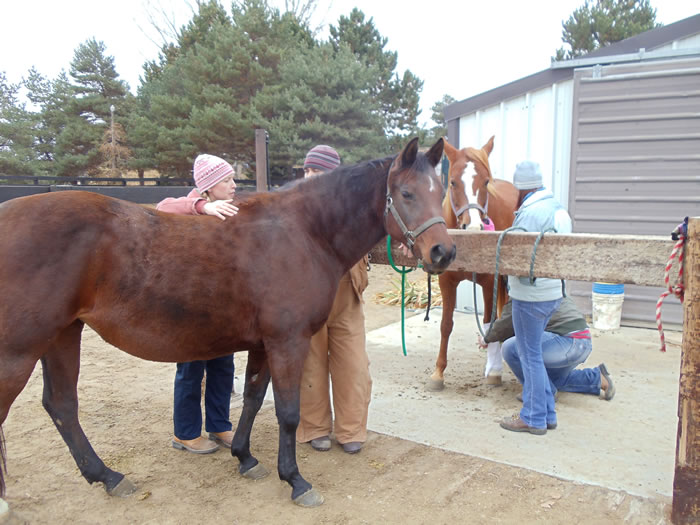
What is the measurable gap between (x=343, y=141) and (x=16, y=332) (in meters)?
17.2

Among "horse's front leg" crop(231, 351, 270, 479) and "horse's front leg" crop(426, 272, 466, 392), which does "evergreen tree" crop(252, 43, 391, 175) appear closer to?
"horse's front leg" crop(426, 272, 466, 392)

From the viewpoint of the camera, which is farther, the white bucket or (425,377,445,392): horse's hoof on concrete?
the white bucket

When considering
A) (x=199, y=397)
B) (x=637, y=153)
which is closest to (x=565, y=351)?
(x=199, y=397)

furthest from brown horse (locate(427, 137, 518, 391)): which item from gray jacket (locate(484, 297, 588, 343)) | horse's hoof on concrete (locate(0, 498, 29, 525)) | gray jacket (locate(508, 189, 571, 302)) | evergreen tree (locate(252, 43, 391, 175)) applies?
evergreen tree (locate(252, 43, 391, 175))

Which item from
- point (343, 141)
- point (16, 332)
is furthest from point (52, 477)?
point (343, 141)

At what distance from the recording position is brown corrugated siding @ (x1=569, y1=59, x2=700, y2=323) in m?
6.04

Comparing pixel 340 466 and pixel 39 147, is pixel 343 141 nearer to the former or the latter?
pixel 39 147

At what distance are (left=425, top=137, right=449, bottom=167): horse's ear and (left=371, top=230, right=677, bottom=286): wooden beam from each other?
1.88ft

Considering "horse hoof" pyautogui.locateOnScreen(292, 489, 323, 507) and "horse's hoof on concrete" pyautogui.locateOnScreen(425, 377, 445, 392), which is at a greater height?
"horse's hoof on concrete" pyautogui.locateOnScreen(425, 377, 445, 392)

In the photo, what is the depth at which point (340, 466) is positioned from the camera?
10.5 ft

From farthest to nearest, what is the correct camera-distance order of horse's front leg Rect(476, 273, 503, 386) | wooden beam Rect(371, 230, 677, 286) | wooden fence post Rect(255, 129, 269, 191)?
wooden fence post Rect(255, 129, 269, 191) → horse's front leg Rect(476, 273, 503, 386) → wooden beam Rect(371, 230, 677, 286)

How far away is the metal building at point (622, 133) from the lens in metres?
6.07

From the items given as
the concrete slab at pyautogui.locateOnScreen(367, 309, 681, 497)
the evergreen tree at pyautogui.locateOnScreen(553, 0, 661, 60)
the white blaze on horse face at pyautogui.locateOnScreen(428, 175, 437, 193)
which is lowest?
the concrete slab at pyautogui.locateOnScreen(367, 309, 681, 497)

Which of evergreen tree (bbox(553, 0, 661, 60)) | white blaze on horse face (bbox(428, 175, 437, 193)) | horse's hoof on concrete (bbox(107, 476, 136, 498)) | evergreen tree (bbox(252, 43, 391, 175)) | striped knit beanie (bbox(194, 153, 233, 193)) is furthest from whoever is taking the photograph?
→ evergreen tree (bbox(553, 0, 661, 60))
